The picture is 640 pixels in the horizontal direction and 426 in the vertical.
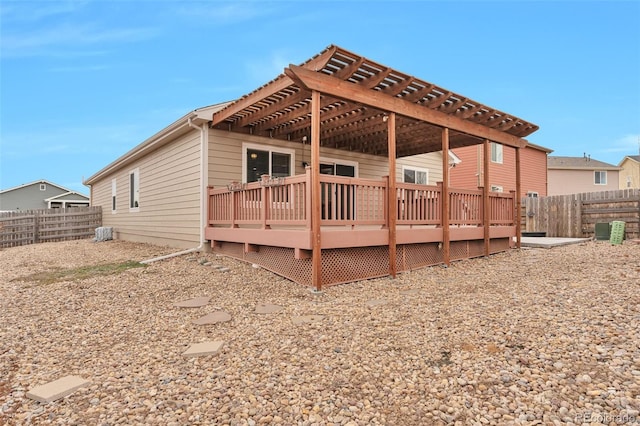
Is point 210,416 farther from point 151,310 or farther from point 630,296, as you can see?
point 630,296

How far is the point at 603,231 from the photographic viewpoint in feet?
34.8

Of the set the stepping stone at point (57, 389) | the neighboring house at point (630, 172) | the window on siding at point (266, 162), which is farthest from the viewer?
the neighboring house at point (630, 172)

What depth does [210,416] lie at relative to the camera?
2.06 meters

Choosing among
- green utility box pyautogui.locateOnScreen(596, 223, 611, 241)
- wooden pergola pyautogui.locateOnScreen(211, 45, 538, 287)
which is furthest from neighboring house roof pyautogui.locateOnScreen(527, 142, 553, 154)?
wooden pergola pyautogui.locateOnScreen(211, 45, 538, 287)

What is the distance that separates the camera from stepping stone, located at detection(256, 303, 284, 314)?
13.6 ft

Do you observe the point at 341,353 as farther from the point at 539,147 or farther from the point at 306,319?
the point at 539,147

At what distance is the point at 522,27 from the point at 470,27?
68.2 inches

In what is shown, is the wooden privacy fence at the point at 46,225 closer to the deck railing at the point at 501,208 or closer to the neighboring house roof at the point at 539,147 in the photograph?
the deck railing at the point at 501,208

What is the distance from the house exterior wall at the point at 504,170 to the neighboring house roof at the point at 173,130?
45.7ft

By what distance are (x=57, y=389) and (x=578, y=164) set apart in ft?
115

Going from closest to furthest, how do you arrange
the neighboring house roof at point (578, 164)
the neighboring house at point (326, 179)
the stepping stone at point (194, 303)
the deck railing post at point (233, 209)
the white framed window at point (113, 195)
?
the stepping stone at point (194, 303) < the neighboring house at point (326, 179) < the deck railing post at point (233, 209) < the white framed window at point (113, 195) < the neighboring house roof at point (578, 164)

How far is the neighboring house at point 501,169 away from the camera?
18.8m

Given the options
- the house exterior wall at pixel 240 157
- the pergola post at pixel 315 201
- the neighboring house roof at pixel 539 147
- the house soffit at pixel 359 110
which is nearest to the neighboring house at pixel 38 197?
the house exterior wall at pixel 240 157

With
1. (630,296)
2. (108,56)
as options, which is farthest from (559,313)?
(108,56)
